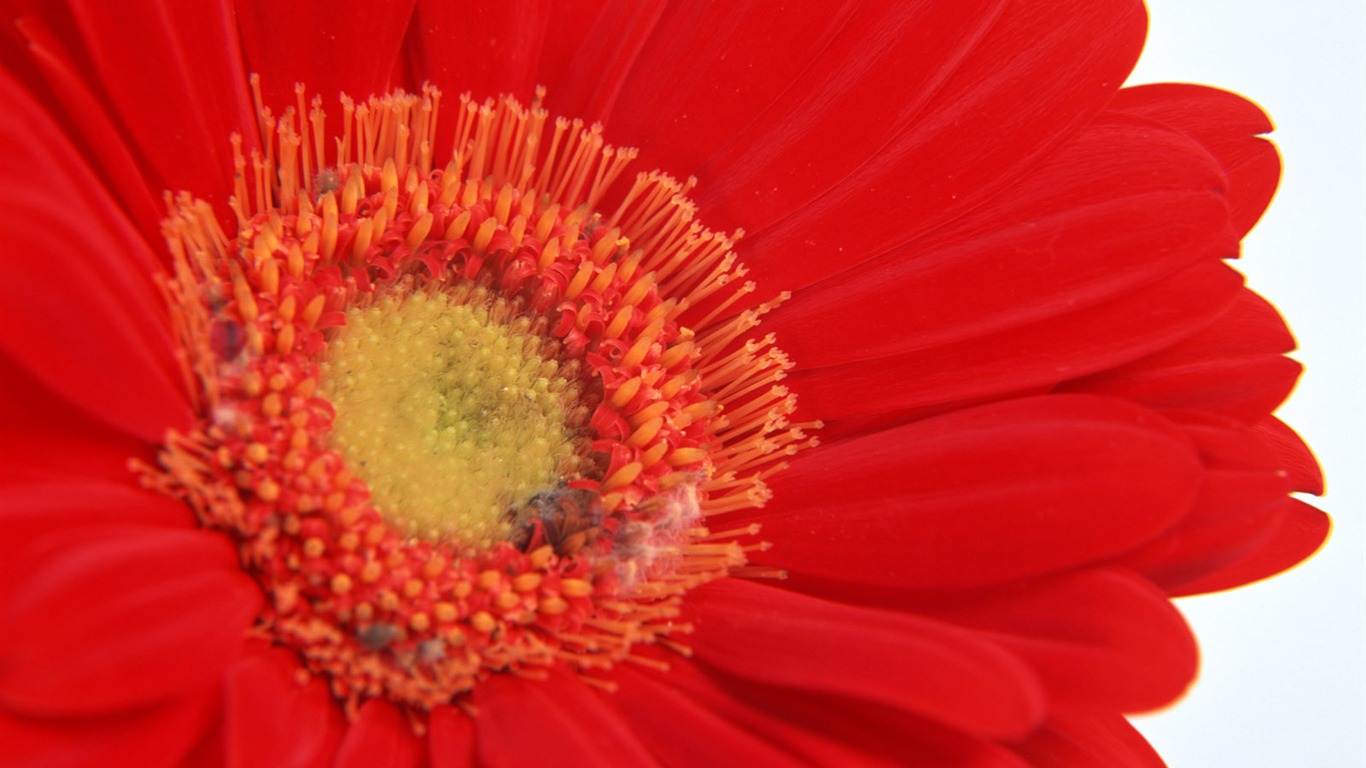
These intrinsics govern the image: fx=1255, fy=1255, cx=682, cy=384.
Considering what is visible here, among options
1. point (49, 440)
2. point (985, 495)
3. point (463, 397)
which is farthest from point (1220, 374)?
point (49, 440)

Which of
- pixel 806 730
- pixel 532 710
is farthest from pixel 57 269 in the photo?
pixel 806 730

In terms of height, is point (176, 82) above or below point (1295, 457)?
above

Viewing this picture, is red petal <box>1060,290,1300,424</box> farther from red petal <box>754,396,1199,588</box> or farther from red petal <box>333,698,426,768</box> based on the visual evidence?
red petal <box>333,698,426,768</box>

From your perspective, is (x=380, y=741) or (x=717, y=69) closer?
(x=380, y=741)

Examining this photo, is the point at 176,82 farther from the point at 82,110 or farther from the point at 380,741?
the point at 380,741

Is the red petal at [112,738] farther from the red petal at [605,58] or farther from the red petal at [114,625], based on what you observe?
the red petal at [605,58]

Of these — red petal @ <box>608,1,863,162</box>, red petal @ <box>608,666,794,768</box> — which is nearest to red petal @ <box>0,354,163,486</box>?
red petal @ <box>608,666,794,768</box>
